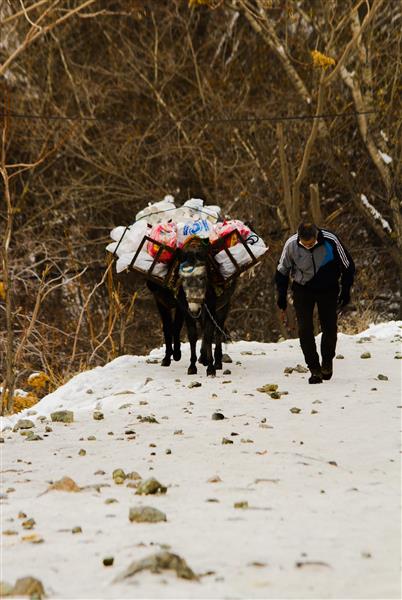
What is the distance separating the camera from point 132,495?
6035 mm

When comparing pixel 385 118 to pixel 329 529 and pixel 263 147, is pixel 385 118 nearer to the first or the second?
pixel 263 147

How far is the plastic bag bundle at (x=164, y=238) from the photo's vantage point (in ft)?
39.6

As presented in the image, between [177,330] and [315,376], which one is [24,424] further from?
[177,330]

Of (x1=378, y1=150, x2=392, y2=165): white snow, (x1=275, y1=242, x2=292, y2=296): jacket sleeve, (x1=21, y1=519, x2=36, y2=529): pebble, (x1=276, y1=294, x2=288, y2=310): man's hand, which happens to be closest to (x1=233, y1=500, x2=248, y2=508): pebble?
(x1=21, y1=519, x2=36, y2=529): pebble

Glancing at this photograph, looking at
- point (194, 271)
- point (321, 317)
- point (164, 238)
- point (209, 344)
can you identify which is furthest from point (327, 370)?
point (164, 238)

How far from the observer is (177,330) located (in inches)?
521

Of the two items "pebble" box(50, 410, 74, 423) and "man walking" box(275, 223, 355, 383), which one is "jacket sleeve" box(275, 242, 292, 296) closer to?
"man walking" box(275, 223, 355, 383)

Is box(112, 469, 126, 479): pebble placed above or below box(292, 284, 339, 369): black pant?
below

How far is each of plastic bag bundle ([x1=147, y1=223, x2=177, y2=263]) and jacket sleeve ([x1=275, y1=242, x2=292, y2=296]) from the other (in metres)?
1.51

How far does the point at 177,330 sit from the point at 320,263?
2.94 meters

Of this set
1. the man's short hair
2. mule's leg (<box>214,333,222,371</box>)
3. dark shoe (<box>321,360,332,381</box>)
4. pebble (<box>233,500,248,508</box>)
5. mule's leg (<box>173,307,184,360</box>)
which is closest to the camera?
pebble (<box>233,500,248,508</box>)

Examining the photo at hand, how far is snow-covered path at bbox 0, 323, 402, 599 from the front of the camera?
4.30m

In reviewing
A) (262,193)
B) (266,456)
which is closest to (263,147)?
(262,193)

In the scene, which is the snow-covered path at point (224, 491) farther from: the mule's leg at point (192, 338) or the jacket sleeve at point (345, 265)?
the jacket sleeve at point (345, 265)
